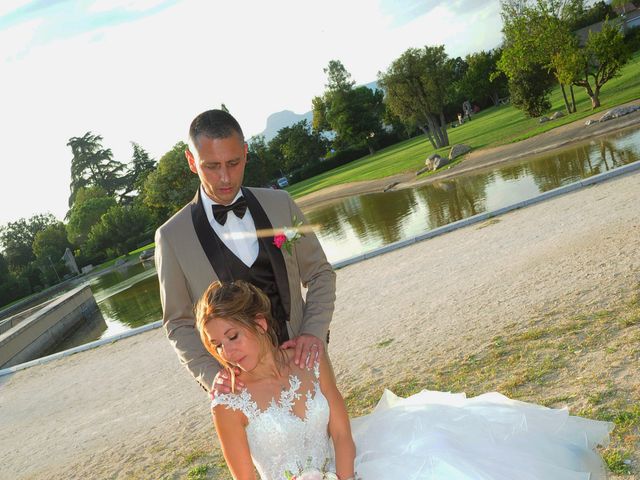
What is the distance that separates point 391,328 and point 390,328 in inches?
0.8

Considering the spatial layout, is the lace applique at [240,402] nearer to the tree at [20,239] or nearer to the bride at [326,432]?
the bride at [326,432]

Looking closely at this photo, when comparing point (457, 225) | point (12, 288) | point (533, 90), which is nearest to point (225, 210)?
point (457, 225)

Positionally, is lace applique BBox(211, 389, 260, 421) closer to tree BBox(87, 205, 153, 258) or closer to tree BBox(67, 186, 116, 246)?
tree BBox(87, 205, 153, 258)

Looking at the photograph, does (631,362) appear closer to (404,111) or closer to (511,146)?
(511,146)

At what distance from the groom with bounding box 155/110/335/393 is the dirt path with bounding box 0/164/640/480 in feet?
10.1

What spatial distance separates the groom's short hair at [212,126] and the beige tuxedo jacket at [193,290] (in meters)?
0.53

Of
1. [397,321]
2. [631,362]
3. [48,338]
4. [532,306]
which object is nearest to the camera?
[631,362]

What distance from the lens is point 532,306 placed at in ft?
22.2

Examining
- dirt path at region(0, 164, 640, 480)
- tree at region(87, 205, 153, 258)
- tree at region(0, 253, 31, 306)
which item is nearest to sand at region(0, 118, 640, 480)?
dirt path at region(0, 164, 640, 480)

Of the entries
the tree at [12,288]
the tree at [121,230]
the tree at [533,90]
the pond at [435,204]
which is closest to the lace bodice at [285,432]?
the pond at [435,204]

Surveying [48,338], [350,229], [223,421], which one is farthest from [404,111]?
[223,421]

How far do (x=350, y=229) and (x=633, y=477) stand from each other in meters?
16.6

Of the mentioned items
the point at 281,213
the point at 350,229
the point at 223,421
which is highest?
the point at 281,213

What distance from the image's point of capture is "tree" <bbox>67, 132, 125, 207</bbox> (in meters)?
90.4
